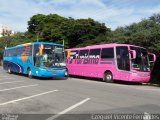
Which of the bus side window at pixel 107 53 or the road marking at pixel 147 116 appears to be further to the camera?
the bus side window at pixel 107 53

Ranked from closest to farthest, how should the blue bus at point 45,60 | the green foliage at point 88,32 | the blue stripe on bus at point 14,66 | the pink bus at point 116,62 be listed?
the pink bus at point 116,62
the blue bus at point 45,60
the green foliage at point 88,32
the blue stripe on bus at point 14,66

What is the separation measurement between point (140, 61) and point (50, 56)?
266 inches

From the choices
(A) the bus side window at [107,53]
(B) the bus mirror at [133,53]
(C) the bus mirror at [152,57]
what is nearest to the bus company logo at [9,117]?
(B) the bus mirror at [133,53]

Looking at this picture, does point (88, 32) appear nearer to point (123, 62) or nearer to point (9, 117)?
point (123, 62)

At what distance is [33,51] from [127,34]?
893 centimetres

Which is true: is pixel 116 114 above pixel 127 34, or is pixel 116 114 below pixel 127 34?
below

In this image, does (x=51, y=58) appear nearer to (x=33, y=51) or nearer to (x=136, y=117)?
(x=33, y=51)

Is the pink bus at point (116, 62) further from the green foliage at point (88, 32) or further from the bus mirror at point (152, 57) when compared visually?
the green foliage at point (88, 32)

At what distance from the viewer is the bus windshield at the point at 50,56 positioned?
23719 mm

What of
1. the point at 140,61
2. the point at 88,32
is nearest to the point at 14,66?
the point at 140,61

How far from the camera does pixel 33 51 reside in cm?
2484

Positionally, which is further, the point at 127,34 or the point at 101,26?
the point at 101,26

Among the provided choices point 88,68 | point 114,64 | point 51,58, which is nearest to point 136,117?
point 114,64

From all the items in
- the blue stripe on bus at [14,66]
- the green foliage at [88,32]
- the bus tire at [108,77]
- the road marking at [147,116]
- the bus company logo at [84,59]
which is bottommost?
the road marking at [147,116]
